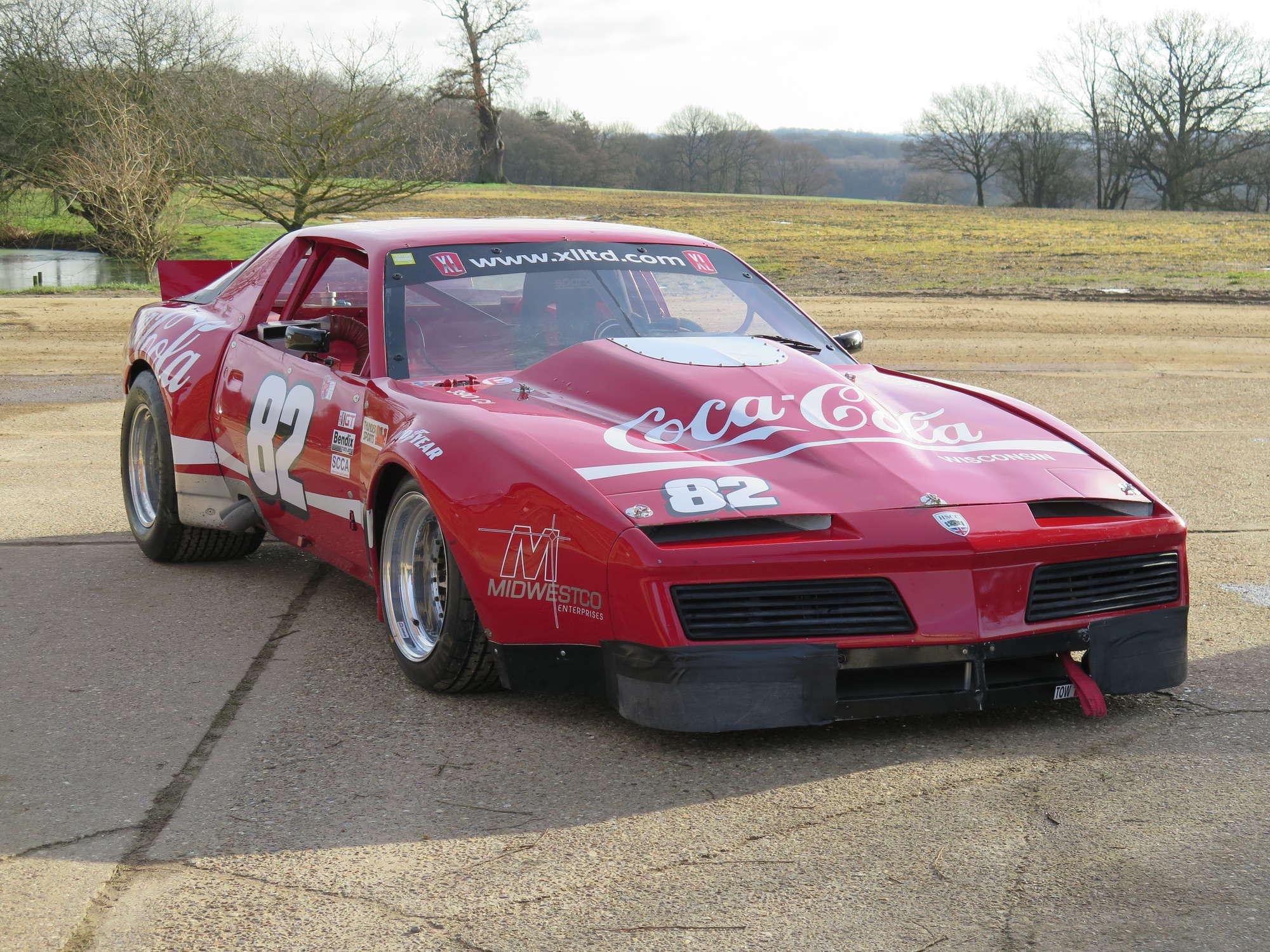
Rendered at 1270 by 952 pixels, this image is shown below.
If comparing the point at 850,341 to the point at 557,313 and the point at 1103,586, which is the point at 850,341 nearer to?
the point at 557,313

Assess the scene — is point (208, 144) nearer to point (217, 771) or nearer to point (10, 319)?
point (10, 319)

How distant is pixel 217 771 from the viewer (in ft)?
11.5

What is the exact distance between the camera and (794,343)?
16.1 ft

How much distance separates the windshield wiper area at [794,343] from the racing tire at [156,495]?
2.27 m

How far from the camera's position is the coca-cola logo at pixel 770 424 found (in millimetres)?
3836

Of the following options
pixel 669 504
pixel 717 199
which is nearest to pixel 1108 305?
pixel 669 504

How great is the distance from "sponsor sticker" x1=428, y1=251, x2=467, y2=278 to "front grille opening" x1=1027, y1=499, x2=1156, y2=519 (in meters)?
2.14

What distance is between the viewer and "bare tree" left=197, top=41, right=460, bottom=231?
24.6 meters

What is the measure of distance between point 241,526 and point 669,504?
2.68m

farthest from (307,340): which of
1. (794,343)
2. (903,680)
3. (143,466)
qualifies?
(903,680)

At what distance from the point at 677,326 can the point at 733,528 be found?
61.2 inches

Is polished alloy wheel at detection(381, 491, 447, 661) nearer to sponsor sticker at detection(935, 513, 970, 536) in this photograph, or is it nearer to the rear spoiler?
sponsor sticker at detection(935, 513, 970, 536)

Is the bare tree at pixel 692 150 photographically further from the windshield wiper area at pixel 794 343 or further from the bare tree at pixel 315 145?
the windshield wiper area at pixel 794 343

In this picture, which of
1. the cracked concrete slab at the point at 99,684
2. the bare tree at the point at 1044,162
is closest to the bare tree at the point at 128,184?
the cracked concrete slab at the point at 99,684
